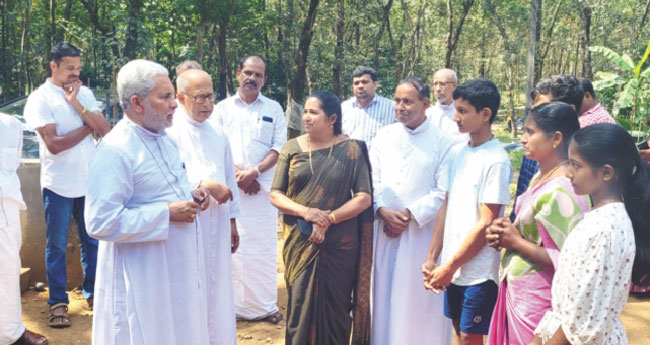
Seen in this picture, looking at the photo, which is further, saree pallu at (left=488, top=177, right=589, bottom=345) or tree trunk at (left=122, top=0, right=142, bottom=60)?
tree trunk at (left=122, top=0, right=142, bottom=60)

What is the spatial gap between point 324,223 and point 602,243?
1891 mm

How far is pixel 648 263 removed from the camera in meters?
2.23

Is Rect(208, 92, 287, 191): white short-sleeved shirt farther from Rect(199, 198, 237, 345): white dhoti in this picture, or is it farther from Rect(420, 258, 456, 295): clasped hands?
Rect(420, 258, 456, 295): clasped hands

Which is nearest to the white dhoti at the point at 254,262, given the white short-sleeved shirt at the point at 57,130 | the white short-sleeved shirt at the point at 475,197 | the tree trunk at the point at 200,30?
the white short-sleeved shirt at the point at 57,130

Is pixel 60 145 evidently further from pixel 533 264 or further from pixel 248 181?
pixel 533 264

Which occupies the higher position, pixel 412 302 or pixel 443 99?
pixel 443 99

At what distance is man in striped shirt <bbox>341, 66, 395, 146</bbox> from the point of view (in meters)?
5.47

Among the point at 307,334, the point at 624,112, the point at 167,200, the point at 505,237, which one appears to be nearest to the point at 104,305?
the point at 167,200

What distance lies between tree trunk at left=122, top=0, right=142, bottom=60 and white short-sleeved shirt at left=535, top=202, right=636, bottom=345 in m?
9.33

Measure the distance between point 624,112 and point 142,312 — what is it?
12575 millimetres

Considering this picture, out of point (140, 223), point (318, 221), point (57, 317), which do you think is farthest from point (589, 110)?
point (57, 317)

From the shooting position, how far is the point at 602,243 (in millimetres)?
1972

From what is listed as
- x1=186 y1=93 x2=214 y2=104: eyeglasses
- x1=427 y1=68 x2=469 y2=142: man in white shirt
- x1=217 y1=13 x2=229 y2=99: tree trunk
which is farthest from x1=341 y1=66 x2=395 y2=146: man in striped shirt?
x1=217 y1=13 x2=229 y2=99: tree trunk

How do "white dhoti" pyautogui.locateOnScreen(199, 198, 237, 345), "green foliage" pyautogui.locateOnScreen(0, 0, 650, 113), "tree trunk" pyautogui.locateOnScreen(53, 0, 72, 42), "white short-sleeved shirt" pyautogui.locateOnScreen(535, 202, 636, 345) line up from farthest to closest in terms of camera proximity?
"tree trunk" pyautogui.locateOnScreen(53, 0, 72, 42)
"green foliage" pyautogui.locateOnScreen(0, 0, 650, 113)
"white dhoti" pyautogui.locateOnScreen(199, 198, 237, 345)
"white short-sleeved shirt" pyautogui.locateOnScreen(535, 202, 636, 345)
